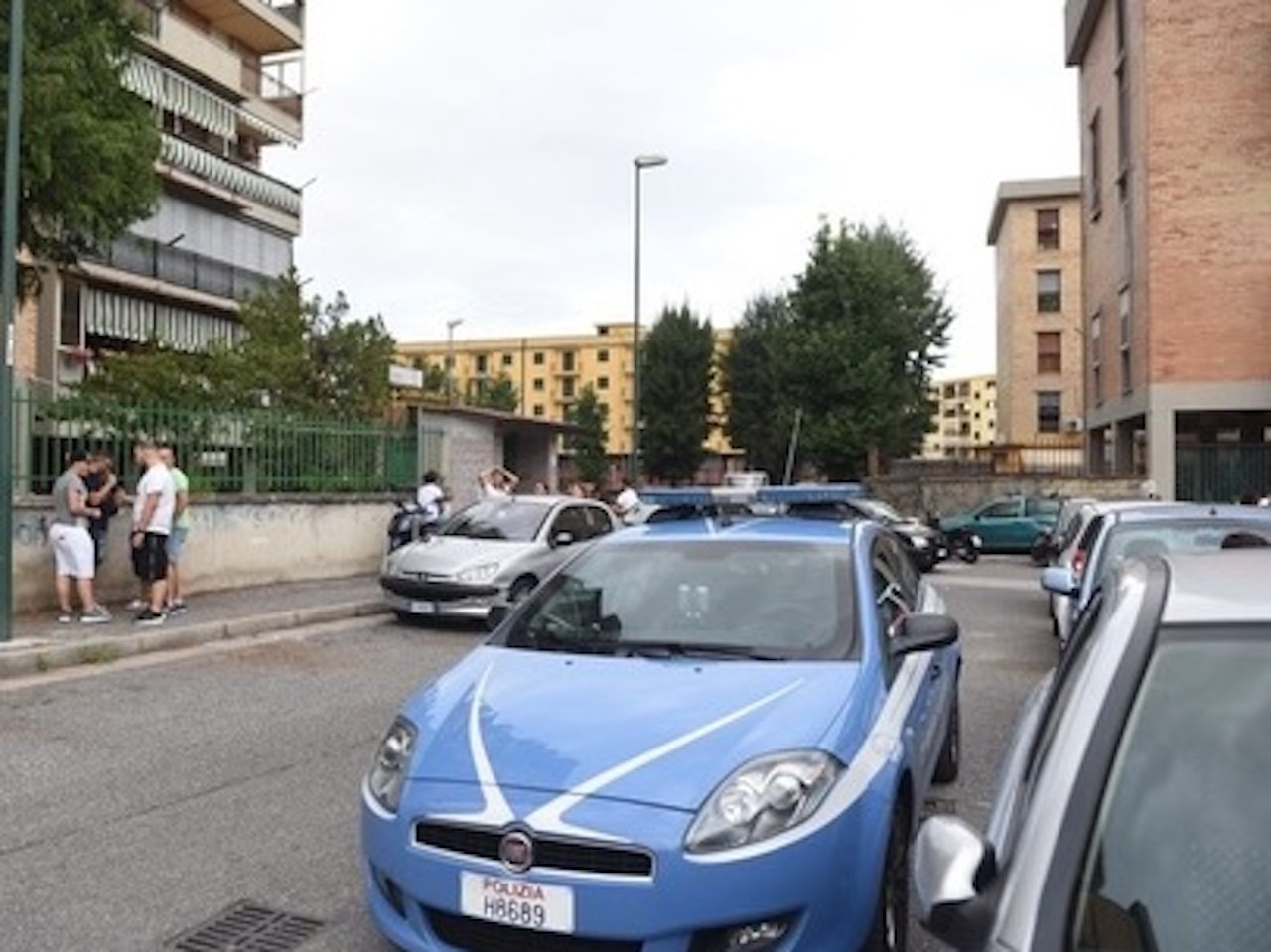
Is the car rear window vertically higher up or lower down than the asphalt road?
higher up

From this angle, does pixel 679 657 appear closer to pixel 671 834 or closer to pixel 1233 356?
pixel 671 834

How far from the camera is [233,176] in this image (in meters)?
36.2

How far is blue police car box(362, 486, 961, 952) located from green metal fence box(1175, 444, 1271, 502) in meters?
27.8

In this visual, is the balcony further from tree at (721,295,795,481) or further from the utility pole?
the utility pole

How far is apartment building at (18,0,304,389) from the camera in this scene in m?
32.0

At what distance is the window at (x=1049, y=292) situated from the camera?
55000 mm

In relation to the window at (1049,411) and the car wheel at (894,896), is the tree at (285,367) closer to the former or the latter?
the car wheel at (894,896)

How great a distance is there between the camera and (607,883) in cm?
326

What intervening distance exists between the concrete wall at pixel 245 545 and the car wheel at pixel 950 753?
9655mm

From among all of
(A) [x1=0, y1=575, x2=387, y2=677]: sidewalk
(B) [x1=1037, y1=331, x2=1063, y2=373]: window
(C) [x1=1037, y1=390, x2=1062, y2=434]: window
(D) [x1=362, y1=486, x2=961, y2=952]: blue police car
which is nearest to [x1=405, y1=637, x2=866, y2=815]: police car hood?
(D) [x1=362, y1=486, x2=961, y2=952]: blue police car

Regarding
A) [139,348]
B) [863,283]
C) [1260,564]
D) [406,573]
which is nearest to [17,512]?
[406,573]

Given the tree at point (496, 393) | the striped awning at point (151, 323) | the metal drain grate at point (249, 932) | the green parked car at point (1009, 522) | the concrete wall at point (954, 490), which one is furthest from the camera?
the tree at point (496, 393)

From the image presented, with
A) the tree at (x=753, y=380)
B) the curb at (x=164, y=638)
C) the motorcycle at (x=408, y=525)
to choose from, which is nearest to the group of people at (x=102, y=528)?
the curb at (x=164, y=638)

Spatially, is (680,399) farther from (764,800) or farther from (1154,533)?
(764,800)
